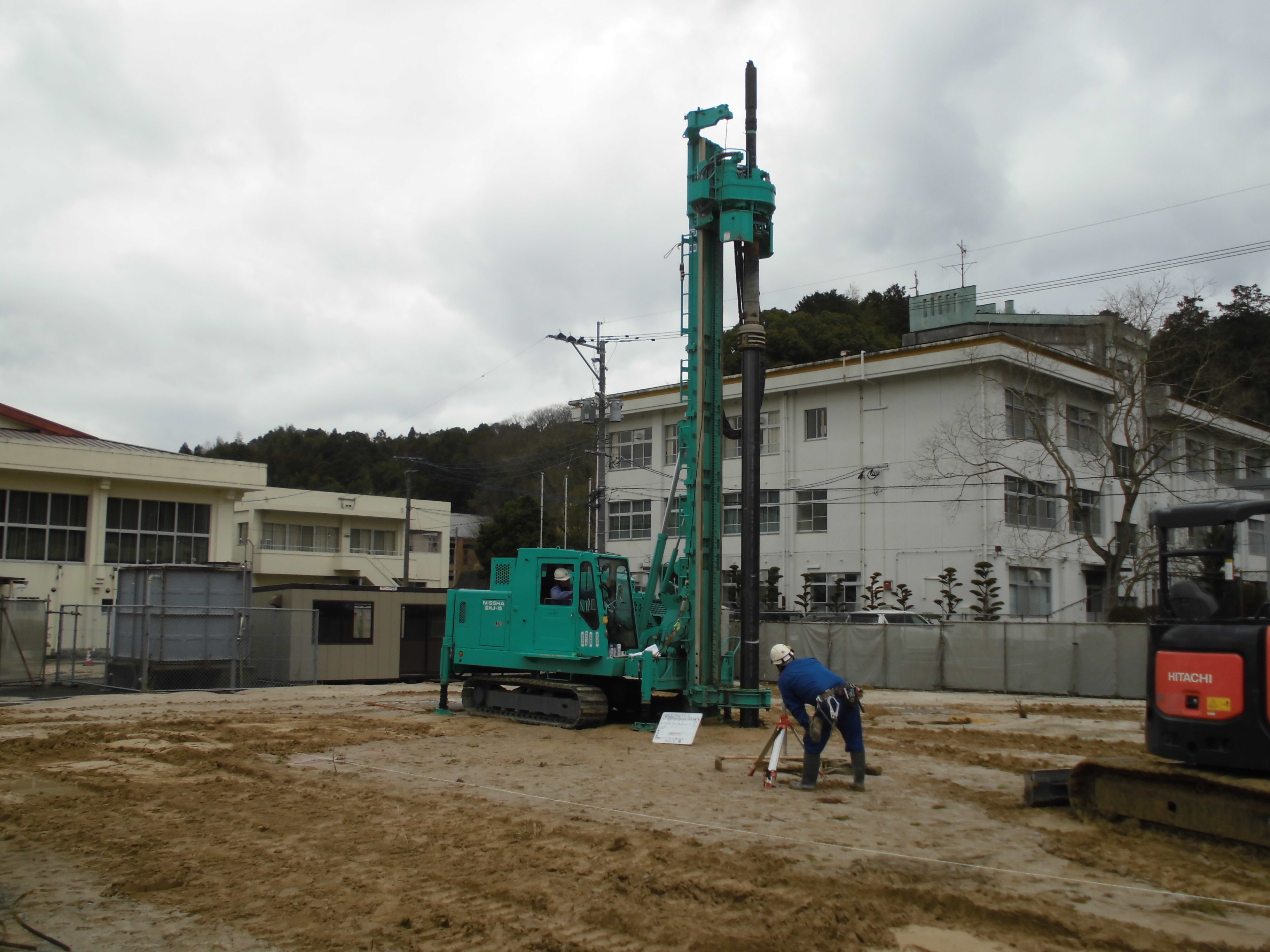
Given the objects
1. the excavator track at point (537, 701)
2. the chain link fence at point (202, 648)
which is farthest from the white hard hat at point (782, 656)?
the chain link fence at point (202, 648)

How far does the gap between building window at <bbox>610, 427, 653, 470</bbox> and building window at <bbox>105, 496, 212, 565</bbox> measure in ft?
59.3

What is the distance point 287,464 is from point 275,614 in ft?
195

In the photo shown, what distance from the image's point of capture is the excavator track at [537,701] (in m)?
16.4

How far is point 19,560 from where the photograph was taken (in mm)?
39250

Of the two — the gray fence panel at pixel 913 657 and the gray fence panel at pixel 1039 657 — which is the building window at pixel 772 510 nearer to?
the gray fence panel at pixel 913 657

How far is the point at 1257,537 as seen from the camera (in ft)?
24.9

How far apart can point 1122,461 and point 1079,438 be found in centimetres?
340

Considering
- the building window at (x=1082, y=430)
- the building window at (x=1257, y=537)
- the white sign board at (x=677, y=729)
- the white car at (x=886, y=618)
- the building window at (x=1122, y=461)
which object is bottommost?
the white sign board at (x=677, y=729)

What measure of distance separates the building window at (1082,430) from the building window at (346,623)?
2602 centimetres

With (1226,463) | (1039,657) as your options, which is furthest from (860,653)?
(1226,463)

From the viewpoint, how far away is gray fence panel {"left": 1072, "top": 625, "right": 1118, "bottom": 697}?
A: 960 inches

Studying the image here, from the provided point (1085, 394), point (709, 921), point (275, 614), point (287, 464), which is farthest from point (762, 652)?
point (287, 464)

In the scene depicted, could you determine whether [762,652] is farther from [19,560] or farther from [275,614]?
[19,560]

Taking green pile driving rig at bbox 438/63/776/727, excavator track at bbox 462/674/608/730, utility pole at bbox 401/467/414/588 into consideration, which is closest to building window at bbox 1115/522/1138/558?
green pile driving rig at bbox 438/63/776/727
